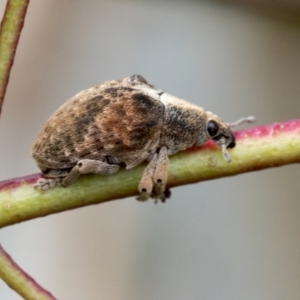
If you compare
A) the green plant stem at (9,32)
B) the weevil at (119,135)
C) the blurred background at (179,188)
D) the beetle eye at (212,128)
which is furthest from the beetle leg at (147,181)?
the blurred background at (179,188)

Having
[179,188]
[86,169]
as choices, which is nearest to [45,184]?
[86,169]

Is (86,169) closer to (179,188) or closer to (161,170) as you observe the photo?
(161,170)

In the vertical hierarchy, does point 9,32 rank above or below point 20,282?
above

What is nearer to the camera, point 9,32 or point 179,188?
point 9,32

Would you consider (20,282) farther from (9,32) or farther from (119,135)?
(9,32)

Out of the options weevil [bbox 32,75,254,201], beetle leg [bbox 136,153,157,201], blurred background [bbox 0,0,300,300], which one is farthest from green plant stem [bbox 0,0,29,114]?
blurred background [bbox 0,0,300,300]

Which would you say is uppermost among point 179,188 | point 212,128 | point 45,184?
point 212,128

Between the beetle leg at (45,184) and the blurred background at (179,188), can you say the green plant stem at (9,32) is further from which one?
the blurred background at (179,188)
